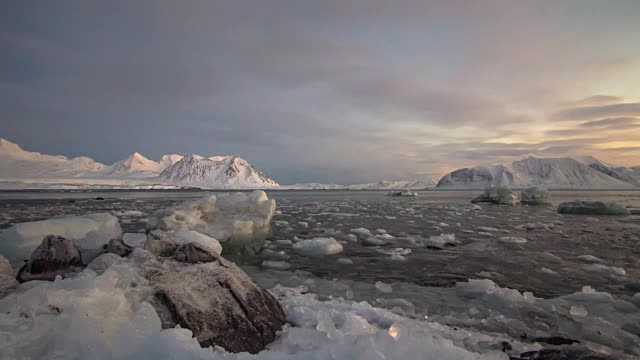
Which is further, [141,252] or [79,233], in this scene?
[79,233]

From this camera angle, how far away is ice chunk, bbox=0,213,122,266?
238 inches

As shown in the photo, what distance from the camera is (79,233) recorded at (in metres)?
8.05

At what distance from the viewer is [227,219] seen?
491 inches

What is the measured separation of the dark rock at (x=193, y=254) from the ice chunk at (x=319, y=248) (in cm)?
588

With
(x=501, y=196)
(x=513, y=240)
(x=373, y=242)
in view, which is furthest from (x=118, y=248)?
(x=501, y=196)

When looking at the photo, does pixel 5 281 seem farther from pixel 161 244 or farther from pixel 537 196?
pixel 537 196

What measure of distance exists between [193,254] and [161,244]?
2.01ft

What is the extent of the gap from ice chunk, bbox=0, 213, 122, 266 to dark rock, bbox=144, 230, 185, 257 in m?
1.37

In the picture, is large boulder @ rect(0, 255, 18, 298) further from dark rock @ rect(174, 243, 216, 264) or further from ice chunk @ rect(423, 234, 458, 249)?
ice chunk @ rect(423, 234, 458, 249)

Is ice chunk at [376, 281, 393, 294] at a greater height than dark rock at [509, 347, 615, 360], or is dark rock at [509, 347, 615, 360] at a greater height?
dark rock at [509, 347, 615, 360]

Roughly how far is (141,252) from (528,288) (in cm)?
689

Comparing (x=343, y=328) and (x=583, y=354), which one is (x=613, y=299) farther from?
(x=343, y=328)

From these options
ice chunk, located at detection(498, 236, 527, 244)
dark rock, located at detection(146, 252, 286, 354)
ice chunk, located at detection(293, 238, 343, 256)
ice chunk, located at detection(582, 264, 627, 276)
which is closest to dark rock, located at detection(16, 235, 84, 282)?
dark rock, located at detection(146, 252, 286, 354)

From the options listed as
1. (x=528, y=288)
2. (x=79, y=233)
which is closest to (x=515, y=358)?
(x=528, y=288)
